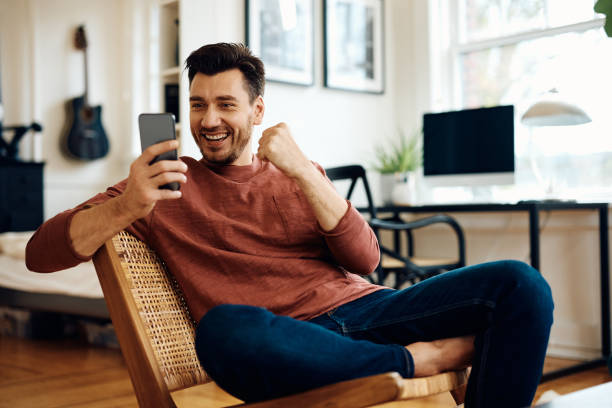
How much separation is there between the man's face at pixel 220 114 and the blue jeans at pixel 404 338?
1.52 ft

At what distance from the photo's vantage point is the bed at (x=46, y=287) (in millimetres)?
3094

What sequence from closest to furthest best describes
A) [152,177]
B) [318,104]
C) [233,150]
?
1. [152,177]
2. [233,150]
3. [318,104]

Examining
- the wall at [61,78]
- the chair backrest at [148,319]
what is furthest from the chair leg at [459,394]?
the wall at [61,78]

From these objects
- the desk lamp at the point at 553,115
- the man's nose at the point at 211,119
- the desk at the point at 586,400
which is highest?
the desk lamp at the point at 553,115

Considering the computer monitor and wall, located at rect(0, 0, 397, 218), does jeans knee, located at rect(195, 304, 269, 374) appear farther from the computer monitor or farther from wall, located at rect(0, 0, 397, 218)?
wall, located at rect(0, 0, 397, 218)

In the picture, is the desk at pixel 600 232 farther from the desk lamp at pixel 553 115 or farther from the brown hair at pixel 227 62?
the brown hair at pixel 227 62

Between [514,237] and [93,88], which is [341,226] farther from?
[93,88]

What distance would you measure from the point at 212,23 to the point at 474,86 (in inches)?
63.0

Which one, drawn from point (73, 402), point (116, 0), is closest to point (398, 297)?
point (73, 402)

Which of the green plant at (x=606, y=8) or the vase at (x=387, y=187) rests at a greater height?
the green plant at (x=606, y=8)

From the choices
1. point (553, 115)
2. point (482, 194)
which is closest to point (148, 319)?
point (553, 115)

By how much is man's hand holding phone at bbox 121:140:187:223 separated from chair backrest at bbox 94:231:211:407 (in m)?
0.16

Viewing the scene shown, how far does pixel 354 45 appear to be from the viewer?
3.83 meters

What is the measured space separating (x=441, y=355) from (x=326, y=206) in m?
0.38
